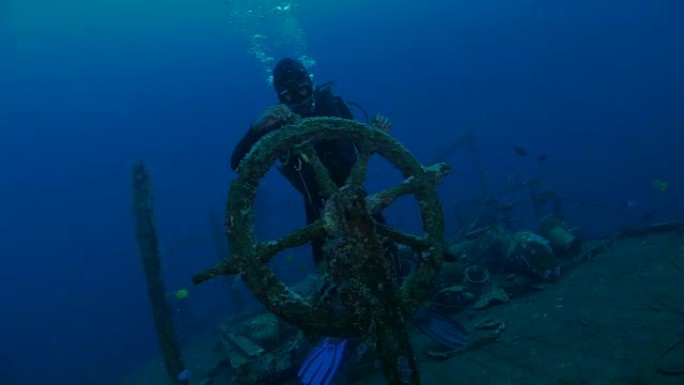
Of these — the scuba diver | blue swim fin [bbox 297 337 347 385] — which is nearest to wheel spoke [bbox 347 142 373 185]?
the scuba diver

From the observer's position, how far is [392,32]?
145 metres

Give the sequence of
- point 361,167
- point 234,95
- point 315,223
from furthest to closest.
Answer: point 234,95, point 361,167, point 315,223

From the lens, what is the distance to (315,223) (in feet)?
7.71

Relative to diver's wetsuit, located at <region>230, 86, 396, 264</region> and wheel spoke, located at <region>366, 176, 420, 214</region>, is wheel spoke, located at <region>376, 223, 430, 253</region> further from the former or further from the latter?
diver's wetsuit, located at <region>230, 86, 396, 264</region>

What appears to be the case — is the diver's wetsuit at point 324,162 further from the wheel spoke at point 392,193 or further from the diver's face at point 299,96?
the wheel spoke at point 392,193

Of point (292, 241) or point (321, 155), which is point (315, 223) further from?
point (321, 155)

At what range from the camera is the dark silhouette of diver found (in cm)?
339

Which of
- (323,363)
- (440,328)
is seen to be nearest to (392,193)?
(323,363)

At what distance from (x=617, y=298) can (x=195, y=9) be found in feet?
506

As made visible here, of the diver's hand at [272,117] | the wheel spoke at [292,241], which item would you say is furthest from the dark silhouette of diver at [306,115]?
the wheel spoke at [292,241]

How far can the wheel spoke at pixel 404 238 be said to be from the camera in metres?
2.34

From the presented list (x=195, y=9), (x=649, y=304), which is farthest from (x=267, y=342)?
(x=195, y=9)

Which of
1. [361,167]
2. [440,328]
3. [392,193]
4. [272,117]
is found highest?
[272,117]

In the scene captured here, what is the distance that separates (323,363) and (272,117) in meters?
2.09
